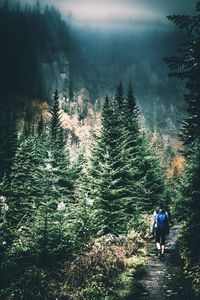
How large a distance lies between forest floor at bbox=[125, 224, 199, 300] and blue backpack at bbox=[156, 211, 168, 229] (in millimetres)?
1462

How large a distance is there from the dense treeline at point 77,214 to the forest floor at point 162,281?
1040 millimetres

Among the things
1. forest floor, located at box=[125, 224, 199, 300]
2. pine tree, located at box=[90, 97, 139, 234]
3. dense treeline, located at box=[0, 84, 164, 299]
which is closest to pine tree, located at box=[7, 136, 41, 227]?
dense treeline, located at box=[0, 84, 164, 299]

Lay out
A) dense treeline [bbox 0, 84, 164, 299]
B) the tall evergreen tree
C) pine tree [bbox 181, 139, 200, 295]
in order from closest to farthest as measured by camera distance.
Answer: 1. pine tree [bbox 181, 139, 200, 295]
2. dense treeline [bbox 0, 84, 164, 299]
3. the tall evergreen tree

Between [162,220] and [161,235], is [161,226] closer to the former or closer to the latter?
[162,220]

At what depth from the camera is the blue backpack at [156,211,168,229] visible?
16.3 m

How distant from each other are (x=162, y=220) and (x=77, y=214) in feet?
14.2

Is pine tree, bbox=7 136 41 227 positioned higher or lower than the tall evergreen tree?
lower

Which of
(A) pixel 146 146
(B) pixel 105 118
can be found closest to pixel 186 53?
(B) pixel 105 118

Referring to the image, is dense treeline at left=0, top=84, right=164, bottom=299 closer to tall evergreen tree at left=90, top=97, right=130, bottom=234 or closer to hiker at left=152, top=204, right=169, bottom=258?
tall evergreen tree at left=90, top=97, right=130, bottom=234

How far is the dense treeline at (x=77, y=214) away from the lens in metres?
13.1

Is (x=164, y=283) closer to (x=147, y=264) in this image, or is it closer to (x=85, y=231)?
(x=147, y=264)

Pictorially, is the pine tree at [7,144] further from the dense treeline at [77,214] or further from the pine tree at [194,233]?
the pine tree at [194,233]

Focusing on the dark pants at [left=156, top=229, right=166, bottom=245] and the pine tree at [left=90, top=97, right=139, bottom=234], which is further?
the pine tree at [left=90, top=97, right=139, bottom=234]

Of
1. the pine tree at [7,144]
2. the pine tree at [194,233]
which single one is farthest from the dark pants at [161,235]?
the pine tree at [7,144]
